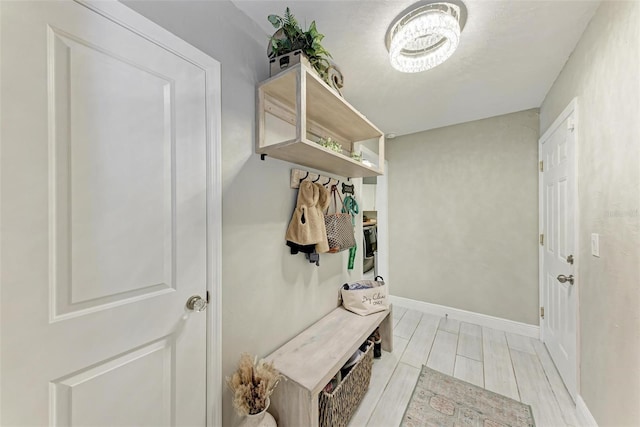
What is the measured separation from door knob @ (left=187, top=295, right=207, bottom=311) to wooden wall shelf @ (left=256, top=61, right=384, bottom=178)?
79cm

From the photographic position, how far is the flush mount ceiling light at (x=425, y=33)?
119cm

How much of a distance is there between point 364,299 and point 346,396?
0.71 metres

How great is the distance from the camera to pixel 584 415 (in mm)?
1413

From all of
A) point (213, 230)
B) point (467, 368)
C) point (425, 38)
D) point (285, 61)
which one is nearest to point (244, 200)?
point (213, 230)

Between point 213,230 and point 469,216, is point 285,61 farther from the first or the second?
point 469,216

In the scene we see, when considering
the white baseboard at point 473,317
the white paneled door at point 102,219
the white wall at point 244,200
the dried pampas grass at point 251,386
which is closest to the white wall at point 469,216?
the white baseboard at point 473,317

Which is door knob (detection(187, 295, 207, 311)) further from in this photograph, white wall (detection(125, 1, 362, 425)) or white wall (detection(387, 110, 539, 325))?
white wall (detection(387, 110, 539, 325))

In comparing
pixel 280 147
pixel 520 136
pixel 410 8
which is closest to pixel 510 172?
pixel 520 136

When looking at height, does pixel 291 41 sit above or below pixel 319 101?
above

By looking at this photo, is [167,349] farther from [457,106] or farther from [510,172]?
[510,172]

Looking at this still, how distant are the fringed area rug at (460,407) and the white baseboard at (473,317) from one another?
1.14m

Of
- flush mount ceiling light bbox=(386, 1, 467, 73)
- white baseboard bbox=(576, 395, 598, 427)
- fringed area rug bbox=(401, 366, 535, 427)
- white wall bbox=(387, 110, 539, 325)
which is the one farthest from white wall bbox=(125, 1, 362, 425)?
white wall bbox=(387, 110, 539, 325)

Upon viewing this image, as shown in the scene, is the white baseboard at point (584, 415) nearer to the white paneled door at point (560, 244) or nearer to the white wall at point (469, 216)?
the white paneled door at point (560, 244)

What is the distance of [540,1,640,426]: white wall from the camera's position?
40.5 inches
